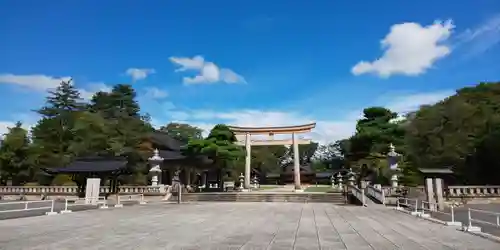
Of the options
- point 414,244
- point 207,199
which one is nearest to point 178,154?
point 207,199

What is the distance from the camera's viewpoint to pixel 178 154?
120ft

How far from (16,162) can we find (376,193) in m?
30.1

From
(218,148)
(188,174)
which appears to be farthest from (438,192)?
(188,174)

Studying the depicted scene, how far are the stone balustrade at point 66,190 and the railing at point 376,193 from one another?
14170mm

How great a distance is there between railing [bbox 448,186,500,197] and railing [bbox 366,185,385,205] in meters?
4.24

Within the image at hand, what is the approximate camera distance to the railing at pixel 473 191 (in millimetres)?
23641

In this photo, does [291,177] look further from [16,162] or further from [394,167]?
[16,162]

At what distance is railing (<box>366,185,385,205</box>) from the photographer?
2274cm

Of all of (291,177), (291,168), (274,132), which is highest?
(274,132)

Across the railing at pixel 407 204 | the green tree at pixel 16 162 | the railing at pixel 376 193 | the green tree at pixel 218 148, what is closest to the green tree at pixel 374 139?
the railing at pixel 376 193

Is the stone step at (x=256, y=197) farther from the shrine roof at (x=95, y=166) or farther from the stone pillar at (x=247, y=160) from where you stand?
the stone pillar at (x=247, y=160)

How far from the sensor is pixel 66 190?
96.2ft

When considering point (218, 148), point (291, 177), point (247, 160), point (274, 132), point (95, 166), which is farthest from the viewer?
point (291, 177)

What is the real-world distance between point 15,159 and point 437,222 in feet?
114
